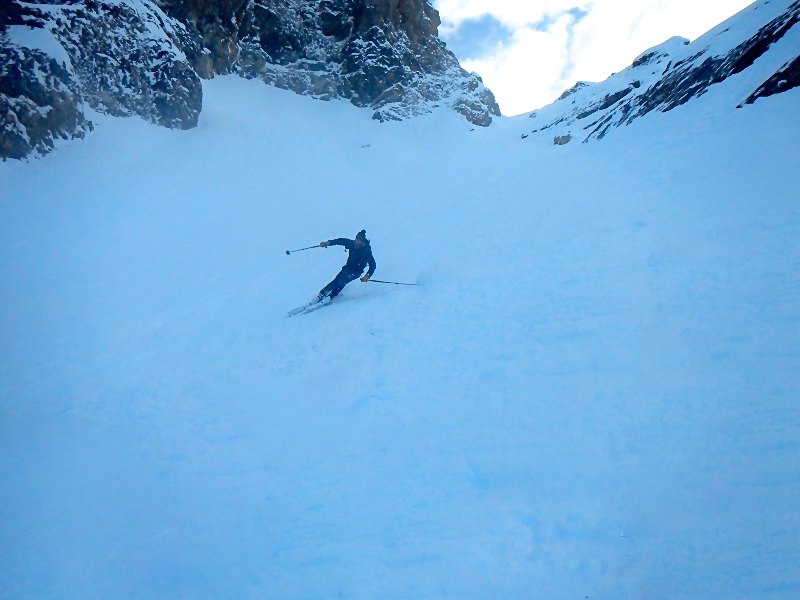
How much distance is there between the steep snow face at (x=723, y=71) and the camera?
1429cm

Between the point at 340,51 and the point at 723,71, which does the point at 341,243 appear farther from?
the point at 340,51

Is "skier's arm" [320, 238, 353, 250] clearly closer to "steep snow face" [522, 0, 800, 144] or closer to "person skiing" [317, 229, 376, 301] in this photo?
"person skiing" [317, 229, 376, 301]

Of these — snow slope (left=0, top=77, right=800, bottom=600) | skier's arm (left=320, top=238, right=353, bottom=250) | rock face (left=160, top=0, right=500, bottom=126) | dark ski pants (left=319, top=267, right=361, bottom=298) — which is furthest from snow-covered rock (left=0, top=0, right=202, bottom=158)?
dark ski pants (left=319, top=267, right=361, bottom=298)

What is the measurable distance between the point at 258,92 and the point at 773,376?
37.6 m

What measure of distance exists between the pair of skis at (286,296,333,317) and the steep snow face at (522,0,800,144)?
13.4m

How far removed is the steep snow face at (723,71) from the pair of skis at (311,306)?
A: 13435 millimetres

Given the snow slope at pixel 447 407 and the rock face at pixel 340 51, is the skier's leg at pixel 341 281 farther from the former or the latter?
the rock face at pixel 340 51

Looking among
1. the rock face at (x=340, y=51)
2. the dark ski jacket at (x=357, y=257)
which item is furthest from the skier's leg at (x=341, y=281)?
the rock face at (x=340, y=51)

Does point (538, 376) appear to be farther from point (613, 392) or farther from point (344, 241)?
point (344, 241)

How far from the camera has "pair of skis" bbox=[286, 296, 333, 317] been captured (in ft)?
33.9

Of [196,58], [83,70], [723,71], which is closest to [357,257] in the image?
[723,71]

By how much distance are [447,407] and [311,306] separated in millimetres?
5182

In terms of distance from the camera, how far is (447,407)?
610 cm

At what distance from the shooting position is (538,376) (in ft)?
20.7
